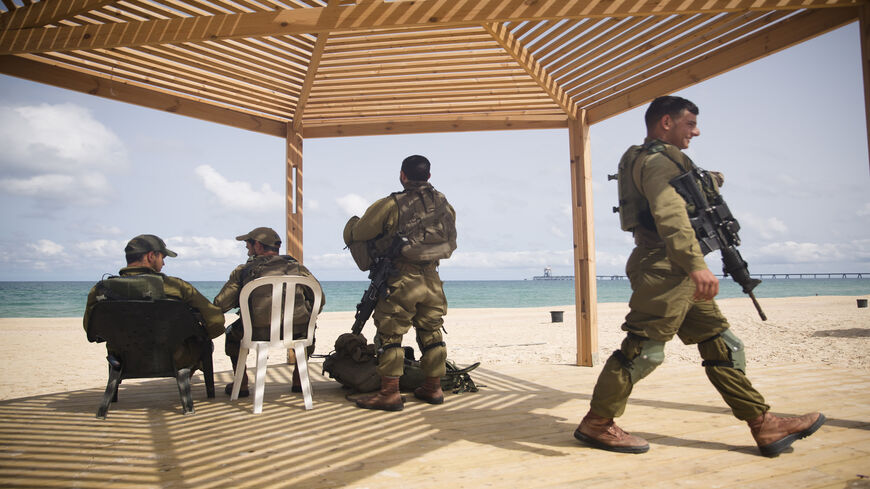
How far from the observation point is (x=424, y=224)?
4.02 meters

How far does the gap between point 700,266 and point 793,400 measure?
2254 millimetres

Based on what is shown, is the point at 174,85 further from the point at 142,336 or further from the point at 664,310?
the point at 664,310

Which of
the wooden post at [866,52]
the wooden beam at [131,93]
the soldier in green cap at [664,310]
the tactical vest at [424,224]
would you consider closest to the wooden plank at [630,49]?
the wooden post at [866,52]

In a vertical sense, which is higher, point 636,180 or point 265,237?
point 636,180

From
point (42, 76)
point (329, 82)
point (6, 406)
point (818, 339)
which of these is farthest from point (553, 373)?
point (818, 339)

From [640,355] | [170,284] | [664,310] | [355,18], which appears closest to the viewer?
[664,310]

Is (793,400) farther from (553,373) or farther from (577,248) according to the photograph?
(577,248)

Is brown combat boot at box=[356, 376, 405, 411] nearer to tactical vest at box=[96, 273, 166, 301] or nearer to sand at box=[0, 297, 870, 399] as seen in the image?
tactical vest at box=[96, 273, 166, 301]

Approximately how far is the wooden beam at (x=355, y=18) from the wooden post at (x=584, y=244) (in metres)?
2.89

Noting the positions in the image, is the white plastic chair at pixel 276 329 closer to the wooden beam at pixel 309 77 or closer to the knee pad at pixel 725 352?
the wooden beam at pixel 309 77

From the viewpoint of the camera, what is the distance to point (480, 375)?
5473 millimetres

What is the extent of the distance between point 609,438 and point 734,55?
330cm

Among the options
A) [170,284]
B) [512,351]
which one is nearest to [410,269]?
[170,284]

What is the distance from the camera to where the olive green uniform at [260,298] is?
13.5 feet
